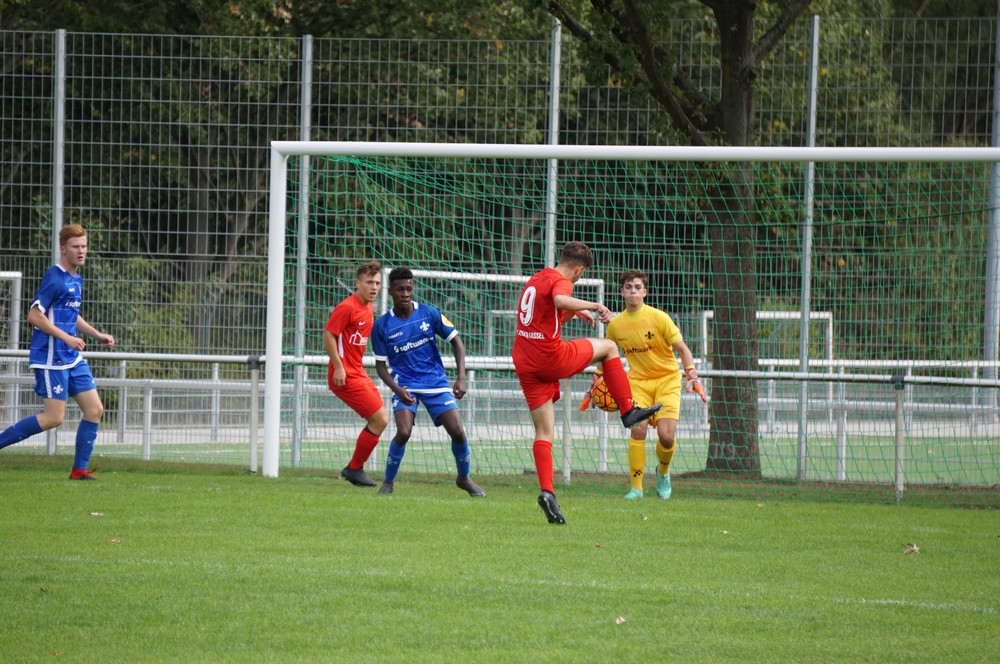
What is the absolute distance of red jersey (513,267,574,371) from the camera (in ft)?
27.1

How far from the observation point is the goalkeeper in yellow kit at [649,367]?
10.2m

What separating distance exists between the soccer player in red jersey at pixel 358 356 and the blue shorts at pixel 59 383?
78.3 inches

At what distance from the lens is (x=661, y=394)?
10.3 meters

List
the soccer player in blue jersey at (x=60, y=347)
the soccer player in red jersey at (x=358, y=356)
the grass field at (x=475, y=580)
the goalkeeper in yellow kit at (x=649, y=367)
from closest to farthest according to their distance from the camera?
the grass field at (x=475, y=580)
the soccer player in blue jersey at (x=60, y=347)
the soccer player in red jersey at (x=358, y=356)
the goalkeeper in yellow kit at (x=649, y=367)

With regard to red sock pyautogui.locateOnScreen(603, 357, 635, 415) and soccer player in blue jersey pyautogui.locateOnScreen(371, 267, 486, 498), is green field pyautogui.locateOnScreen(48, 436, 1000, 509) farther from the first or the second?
red sock pyautogui.locateOnScreen(603, 357, 635, 415)

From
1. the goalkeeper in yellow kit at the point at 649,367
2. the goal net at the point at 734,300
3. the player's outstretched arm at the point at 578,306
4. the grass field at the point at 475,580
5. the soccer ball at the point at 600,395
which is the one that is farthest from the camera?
the goal net at the point at 734,300

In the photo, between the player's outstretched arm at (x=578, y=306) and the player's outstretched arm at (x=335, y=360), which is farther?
the player's outstretched arm at (x=335, y=360)

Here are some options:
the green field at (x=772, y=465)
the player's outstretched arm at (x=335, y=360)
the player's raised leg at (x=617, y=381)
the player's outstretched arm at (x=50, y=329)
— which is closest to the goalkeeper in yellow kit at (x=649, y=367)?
the green field at (x=772, y=465)

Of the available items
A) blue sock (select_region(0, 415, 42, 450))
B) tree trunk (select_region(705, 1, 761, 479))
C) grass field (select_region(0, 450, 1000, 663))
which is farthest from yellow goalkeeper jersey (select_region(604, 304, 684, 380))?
blue sock (select_region(0, 415, 42, 450))

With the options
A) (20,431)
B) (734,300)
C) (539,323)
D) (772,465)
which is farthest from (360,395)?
(772,465)

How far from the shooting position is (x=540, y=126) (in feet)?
42.2

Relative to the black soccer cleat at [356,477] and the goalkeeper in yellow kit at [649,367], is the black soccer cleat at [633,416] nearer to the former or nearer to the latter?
the goalkeeper in yellow kit at [649,367]

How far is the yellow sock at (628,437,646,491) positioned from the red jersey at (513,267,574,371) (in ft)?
7.53

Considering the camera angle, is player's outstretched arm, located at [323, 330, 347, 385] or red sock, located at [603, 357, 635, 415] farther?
player's outstretched arm, located at [323, 330, 347, 385]
